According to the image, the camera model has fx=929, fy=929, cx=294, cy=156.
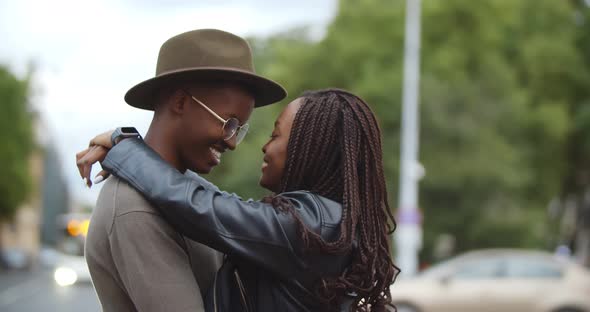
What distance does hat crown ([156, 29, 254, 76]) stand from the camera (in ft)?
7.79

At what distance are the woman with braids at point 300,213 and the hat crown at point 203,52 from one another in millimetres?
205

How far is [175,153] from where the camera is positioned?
2.46 metres

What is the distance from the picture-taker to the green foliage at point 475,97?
86.0ft

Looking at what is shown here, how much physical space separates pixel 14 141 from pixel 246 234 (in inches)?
1938

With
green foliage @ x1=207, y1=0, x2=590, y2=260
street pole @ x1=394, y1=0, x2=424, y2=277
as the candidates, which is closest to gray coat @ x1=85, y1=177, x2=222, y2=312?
street pole @ x1=394, y1=0, x2=424, y2=277

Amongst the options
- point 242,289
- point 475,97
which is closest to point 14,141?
point 475,97

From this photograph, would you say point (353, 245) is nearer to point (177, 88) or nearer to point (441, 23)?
point (177, 88)

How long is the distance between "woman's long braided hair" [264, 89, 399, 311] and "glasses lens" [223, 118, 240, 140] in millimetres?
150

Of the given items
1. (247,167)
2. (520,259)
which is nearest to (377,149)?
(520,259)

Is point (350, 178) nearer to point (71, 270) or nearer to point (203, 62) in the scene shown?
point (203, 62)

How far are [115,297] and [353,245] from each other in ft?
2.00

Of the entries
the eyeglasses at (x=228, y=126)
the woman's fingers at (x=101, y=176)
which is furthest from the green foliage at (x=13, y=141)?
the eyeglasses at (x=228, y=126)

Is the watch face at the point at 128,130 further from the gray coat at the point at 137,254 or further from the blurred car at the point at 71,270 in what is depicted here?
the blurred car at the point at 71,270

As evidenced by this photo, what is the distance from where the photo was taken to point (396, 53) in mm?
29953
